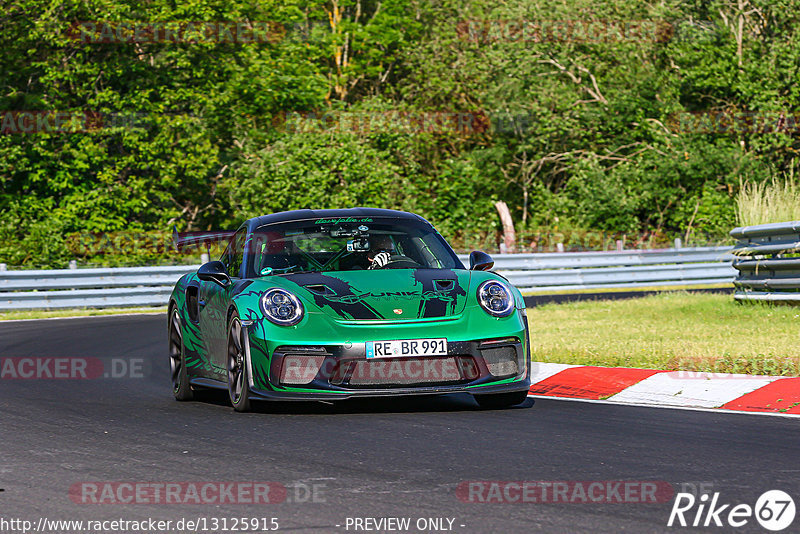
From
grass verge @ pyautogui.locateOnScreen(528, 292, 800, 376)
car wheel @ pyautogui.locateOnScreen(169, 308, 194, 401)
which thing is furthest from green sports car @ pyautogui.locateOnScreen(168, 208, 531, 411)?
grass verge @ pyautogui.locateOnScreen(528, 292, 800, 376)

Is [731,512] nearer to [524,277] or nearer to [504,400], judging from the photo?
[504,400]

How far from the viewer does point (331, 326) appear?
25.3 ft

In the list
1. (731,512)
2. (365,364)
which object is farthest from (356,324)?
(731,512)

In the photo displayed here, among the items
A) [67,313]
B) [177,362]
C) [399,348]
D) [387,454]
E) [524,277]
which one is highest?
[399,348]

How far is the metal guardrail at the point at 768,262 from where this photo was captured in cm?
1317

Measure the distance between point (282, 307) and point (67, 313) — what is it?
53.6ft

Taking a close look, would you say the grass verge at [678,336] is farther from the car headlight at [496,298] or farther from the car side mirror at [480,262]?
the car headlight at [496,298]

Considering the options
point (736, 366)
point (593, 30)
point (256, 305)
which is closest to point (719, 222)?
point (593, 30)

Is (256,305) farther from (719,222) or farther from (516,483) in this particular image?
(719,222)

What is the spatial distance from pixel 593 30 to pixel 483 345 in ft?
101

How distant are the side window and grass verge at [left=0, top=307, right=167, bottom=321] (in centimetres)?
1355

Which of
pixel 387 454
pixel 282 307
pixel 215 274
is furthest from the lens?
pixel 215 274

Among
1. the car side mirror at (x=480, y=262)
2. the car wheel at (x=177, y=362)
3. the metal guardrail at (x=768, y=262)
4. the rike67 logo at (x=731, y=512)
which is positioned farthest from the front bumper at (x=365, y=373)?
the metal guardrail at (x=768, y=262)

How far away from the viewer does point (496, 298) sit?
26.6 ft
